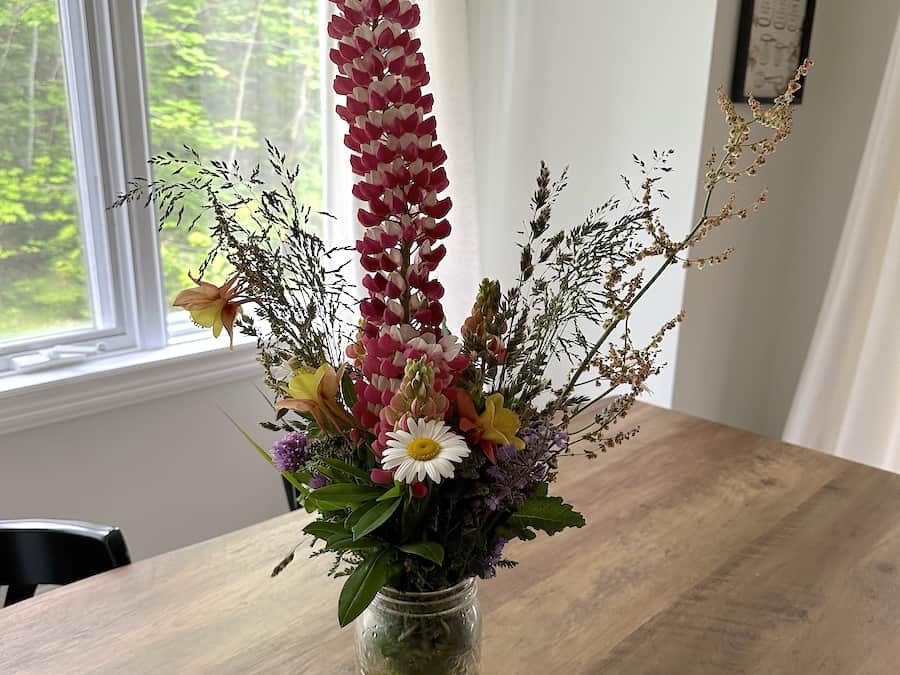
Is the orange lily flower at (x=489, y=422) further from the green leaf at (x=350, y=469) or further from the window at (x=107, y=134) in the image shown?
the window at (x=107, y=134)

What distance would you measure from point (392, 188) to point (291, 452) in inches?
10.3

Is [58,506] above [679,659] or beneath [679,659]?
beneath

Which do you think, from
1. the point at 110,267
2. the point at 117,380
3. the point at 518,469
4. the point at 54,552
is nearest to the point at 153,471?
the point at 117,380

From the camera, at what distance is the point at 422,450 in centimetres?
59

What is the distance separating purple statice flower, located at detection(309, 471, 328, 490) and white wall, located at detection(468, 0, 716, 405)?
150 centimetres

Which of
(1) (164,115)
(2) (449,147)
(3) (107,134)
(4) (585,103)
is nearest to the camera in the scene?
(3) (107,134)

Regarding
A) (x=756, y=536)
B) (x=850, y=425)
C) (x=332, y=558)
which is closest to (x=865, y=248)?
(x=850, y=425)

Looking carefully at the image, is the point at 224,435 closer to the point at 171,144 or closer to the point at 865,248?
the point at 171,144

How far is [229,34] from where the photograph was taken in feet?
6.51

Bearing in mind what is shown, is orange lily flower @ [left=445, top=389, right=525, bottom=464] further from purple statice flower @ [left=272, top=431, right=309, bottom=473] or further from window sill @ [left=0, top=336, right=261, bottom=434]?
window sill @ [left=0, top=336, right=261, bottom=434]

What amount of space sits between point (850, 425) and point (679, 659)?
1506 millimetres

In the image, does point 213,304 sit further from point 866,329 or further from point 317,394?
point 866,329

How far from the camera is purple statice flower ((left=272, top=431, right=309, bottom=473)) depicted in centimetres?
73

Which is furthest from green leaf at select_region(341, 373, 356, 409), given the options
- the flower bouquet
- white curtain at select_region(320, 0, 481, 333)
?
white curtain at select_region(320, 0, 481, 333)
